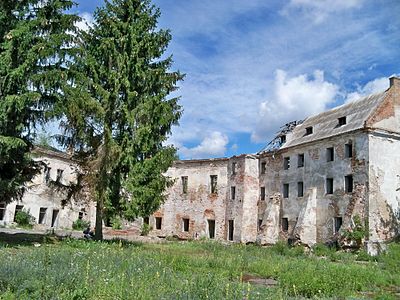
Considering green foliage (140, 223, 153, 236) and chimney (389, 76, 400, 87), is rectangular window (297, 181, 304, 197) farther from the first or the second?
green foliage (140, 223, 153, 236)

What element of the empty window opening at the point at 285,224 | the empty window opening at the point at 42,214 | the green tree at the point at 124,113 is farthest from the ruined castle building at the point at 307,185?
the empty window opening at the point at 42,214

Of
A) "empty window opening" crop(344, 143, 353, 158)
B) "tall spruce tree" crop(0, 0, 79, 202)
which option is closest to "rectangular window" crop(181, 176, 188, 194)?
"empty window opening" crop(344, 143, 353, 158)

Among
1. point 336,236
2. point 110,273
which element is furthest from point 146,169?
point 336,236

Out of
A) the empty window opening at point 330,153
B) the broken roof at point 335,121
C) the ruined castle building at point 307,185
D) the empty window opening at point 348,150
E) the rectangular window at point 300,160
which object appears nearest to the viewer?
the ruined castle building at point 307,185

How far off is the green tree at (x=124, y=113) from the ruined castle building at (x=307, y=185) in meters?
5.52

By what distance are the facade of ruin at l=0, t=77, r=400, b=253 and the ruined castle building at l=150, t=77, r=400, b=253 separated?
71 mm

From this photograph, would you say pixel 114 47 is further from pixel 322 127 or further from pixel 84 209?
pixel 84 209

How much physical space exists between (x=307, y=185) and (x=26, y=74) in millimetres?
22465

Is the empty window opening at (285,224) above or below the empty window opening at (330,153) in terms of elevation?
below

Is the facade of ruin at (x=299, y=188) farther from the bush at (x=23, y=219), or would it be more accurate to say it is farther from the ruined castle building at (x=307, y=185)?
the bush at (x=23, y=219)

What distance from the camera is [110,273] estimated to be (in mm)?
8633

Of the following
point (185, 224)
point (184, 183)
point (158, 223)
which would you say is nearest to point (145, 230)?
point (158, 223)

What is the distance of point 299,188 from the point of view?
32812 millimetres

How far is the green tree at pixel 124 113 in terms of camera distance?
1900cm
